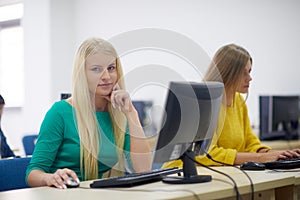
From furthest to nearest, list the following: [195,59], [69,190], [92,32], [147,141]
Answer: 1. [92,32]
2. [195,59]
3. [147,141]
4. [69,190]

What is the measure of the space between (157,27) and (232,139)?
108 inches

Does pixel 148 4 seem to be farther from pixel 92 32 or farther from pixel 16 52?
pixel 16 52

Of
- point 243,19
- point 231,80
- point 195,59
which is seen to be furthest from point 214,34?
point 231,80

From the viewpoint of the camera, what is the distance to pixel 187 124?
1463 mm

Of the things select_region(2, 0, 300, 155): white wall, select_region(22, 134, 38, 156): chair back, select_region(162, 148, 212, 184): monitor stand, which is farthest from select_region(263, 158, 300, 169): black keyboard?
select_region(2, 0, 300, 155): white wall

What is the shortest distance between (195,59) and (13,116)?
3542mm

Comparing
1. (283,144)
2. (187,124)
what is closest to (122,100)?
(187,124)

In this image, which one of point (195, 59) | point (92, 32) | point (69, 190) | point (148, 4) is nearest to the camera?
point (69, 190)

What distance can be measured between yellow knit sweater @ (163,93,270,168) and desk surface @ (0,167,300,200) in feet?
1.34

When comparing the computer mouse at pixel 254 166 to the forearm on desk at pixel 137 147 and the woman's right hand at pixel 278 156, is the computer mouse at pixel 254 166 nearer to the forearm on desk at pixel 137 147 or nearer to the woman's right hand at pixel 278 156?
the woman's right hand at pixel 278 156

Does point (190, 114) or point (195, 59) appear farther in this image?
point (195, 59)

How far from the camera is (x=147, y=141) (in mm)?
1922

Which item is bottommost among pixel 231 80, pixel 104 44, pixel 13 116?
pixel 13 116

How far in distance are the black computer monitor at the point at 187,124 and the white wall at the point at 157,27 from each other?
107 inches
